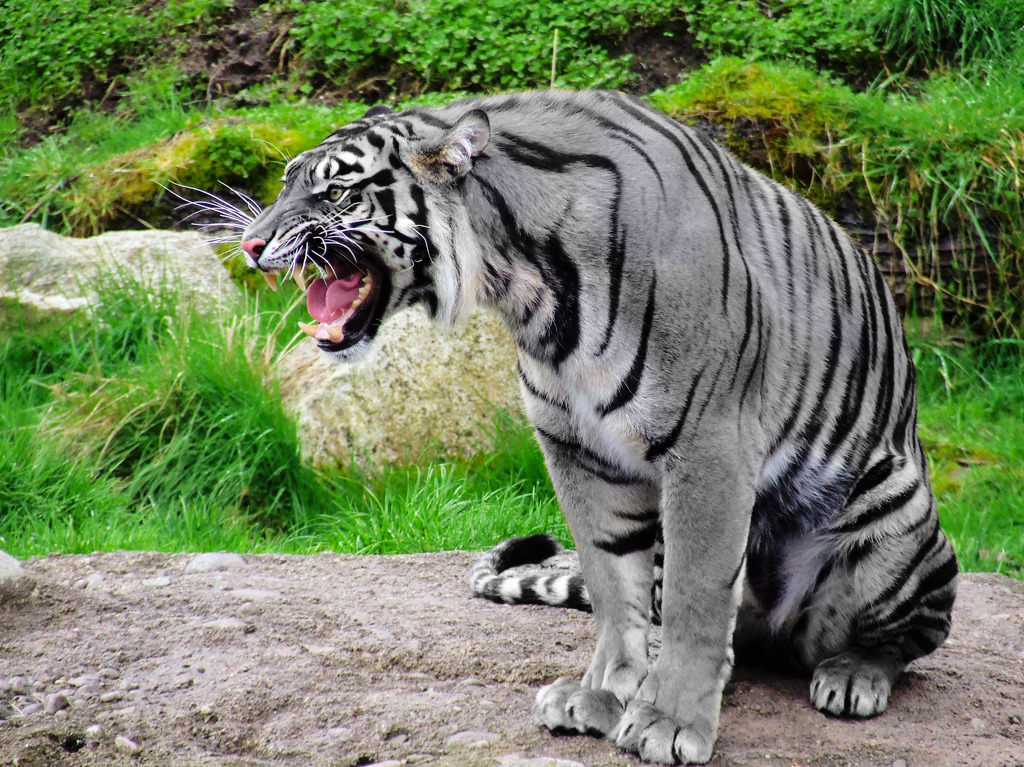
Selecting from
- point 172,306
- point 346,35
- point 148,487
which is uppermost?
point 346,35

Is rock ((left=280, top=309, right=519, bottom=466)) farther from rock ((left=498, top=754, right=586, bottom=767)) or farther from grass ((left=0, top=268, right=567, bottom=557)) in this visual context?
rock ((left=498, top=754, right=586, bottom=767))

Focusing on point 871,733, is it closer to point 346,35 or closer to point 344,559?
point 344,559

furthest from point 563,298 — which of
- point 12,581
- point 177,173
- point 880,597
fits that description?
point 177,173

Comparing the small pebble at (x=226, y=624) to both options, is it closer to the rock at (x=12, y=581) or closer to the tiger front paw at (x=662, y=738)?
the rock at (x=12, y=581)

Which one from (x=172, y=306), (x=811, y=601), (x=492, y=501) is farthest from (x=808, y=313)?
(x=172, y=306)

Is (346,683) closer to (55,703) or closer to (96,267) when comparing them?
(55,703)

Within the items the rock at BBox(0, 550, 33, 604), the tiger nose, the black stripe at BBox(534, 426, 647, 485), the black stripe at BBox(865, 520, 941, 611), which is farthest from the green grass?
the rock at BBox(0, 550, 33, 604)

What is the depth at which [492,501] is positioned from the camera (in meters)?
4.98

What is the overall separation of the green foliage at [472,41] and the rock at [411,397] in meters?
3.02

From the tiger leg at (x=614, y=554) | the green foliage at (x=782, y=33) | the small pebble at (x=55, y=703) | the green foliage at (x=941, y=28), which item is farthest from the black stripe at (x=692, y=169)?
the green foliage at (x=941, y=28)

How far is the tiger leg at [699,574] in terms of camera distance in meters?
2.62

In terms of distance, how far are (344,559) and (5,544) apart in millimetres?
1471

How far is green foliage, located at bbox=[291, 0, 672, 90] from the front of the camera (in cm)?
788

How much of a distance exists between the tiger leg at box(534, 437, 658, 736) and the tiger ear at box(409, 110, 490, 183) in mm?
784
